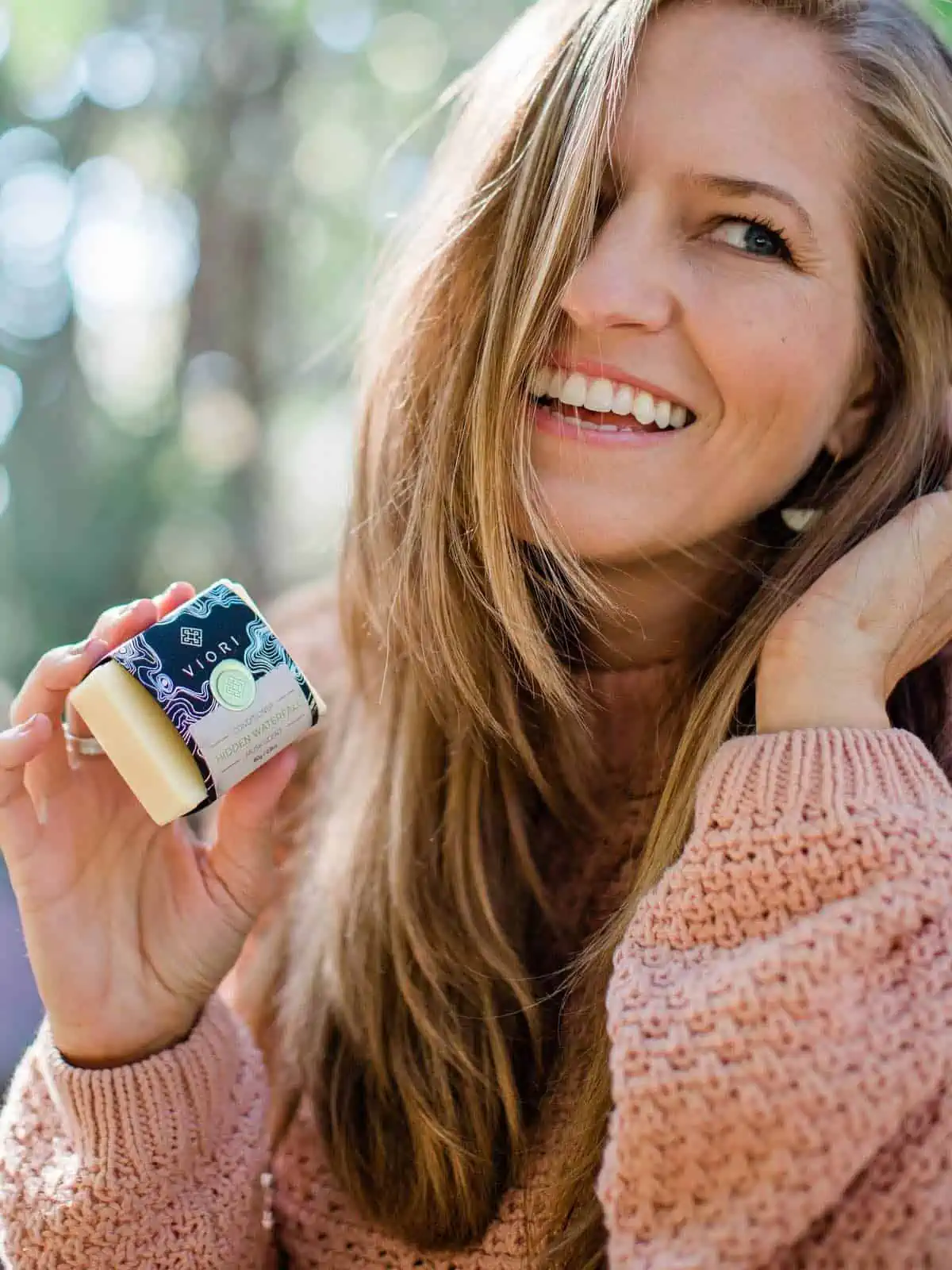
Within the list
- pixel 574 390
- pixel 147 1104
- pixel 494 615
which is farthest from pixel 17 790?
pixel 574 390

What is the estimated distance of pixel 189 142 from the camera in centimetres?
266

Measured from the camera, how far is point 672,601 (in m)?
1.19

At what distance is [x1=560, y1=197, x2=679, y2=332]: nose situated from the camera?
0.96m

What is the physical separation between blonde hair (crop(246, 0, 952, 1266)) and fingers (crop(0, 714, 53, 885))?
0.33 meters

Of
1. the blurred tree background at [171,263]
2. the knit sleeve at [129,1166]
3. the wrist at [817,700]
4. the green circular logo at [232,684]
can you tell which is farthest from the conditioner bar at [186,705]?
the blurred tree background at [171,263]

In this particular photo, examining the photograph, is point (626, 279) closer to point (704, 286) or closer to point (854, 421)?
point (704, 286)

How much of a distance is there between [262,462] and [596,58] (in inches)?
83.6

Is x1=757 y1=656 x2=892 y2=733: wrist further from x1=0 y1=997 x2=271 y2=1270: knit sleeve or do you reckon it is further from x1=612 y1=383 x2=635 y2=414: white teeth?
x1=0 y1=997 x2=271 y2=1270: knit sleeve

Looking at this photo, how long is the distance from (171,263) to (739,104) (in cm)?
205

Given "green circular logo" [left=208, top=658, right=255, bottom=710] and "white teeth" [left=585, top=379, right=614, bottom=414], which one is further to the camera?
"white teeth" [left=585, top=379, right=614, bottom=414]

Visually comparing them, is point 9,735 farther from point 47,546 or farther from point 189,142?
point 189,142

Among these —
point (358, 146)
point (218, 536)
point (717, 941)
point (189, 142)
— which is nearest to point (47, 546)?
point (218, 536)

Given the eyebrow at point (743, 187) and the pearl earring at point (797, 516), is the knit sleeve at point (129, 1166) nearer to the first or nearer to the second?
the pearl earring at point (797, 516)

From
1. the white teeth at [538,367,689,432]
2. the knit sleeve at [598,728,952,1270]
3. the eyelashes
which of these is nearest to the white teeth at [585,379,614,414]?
the white teeth at [538,367,689,432]
